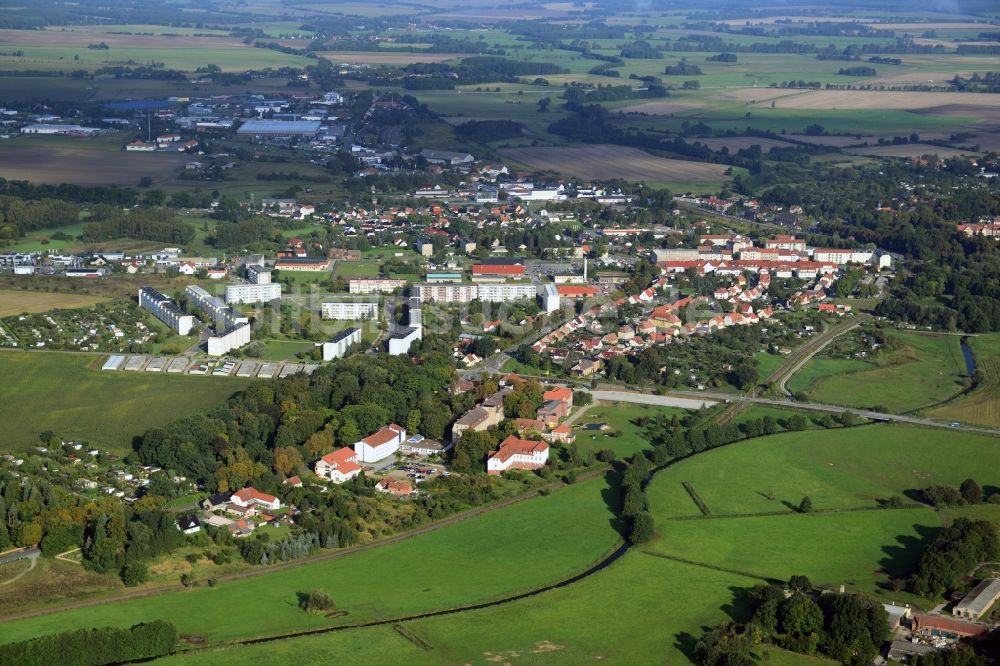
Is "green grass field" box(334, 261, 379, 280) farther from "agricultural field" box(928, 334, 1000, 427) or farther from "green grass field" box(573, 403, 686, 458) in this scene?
"agricultural field" box(928, 334, 1000, 427)

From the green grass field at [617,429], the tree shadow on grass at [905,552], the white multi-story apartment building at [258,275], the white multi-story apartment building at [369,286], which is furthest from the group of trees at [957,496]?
the white multi-story apartment building at [258,275]

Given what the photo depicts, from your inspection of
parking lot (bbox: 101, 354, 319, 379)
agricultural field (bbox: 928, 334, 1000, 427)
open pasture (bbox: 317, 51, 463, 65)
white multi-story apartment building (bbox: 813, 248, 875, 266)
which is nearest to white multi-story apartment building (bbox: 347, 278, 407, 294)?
parking lot (bbox: 101, 354, 319, 379)

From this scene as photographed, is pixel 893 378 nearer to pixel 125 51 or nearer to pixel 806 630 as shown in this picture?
pixel 806 630

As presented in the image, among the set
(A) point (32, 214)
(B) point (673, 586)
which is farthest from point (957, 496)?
(A) point (32, 214)

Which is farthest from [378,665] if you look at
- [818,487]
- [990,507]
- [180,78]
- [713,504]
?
[180,78]

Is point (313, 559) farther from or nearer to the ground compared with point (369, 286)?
farther from the ground

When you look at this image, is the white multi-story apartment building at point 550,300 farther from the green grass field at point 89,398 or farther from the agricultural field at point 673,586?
the agricultural field at point 673,586

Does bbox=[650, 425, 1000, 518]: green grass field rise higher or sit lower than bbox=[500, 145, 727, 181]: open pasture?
higher

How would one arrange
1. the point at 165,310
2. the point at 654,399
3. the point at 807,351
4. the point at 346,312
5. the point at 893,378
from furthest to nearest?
the point at 346,312 < the point at 165,310 < the point at 807,351 < the point at 893,378 < the point at 654,399
